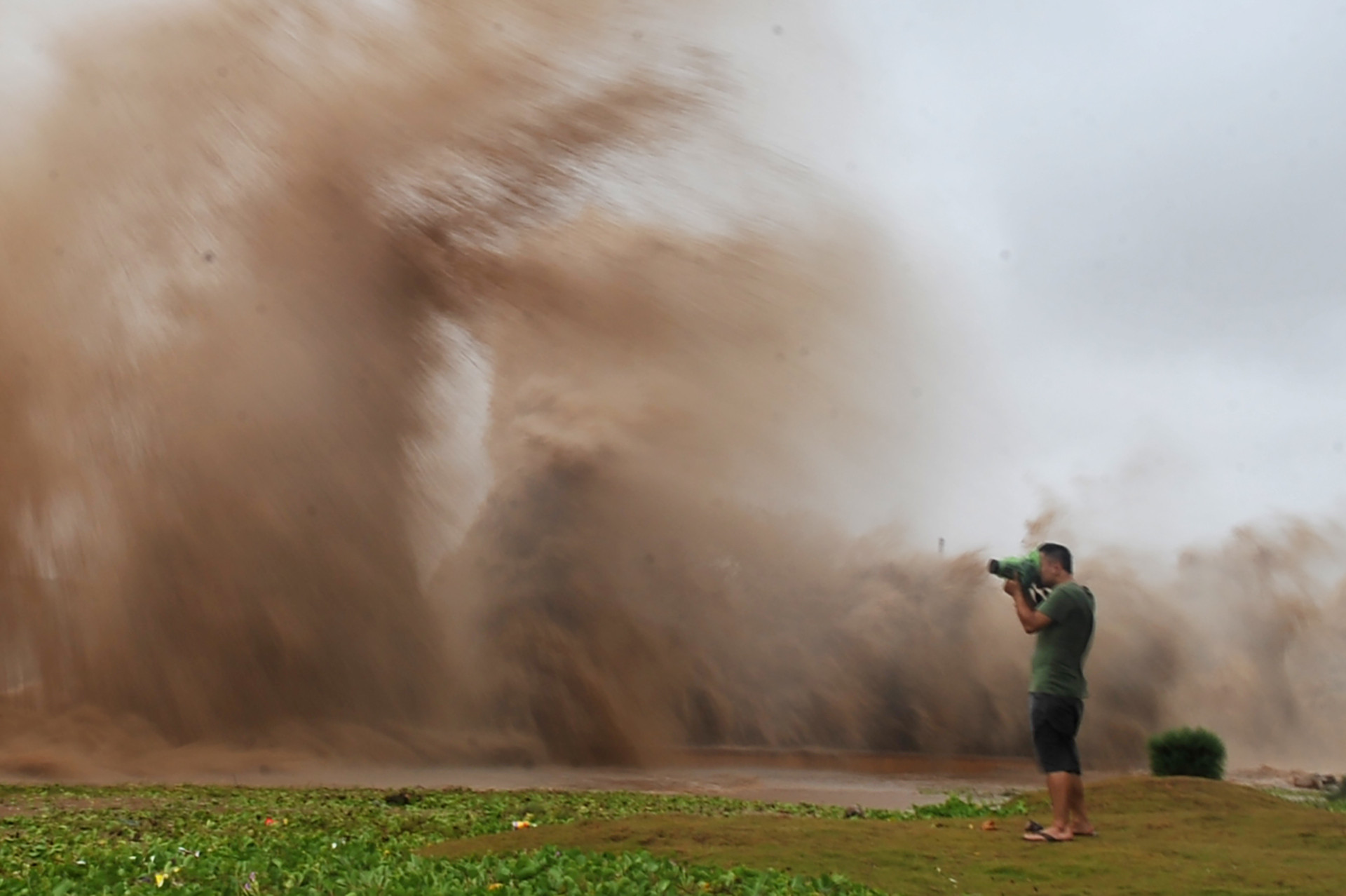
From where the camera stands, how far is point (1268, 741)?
37.1 metres

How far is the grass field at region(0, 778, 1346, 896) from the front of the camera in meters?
6.95

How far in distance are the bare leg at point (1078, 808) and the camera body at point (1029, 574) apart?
140cm

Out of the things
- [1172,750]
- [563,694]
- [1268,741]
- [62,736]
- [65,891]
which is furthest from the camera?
[1268,741]

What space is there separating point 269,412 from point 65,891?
1709cm

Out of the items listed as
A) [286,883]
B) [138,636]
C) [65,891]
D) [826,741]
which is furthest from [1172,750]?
[826,741]

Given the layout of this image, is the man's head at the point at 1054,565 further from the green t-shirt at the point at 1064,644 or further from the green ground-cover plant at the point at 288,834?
the green ground-cover plant at the point at 288,834

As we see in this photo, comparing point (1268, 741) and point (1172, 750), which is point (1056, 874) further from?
point (1268, 741)

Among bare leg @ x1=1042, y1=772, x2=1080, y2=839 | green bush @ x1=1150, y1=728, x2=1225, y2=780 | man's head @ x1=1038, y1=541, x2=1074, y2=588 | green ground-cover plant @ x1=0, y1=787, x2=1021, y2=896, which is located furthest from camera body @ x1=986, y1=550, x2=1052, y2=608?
green bush @ x1=1150, y1=728, x2=1225, y2=780

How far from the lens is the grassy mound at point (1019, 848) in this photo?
7.02m

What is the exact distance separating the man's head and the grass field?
6.66ft

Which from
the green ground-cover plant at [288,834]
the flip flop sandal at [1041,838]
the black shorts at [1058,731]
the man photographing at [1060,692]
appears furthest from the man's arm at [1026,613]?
the green ground-cover plant at [288,834]

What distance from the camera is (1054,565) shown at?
8914mm

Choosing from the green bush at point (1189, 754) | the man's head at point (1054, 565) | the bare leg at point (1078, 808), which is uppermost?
the man's head at point (1054, 565)

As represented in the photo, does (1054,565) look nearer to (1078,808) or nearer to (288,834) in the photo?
(1078,808)
